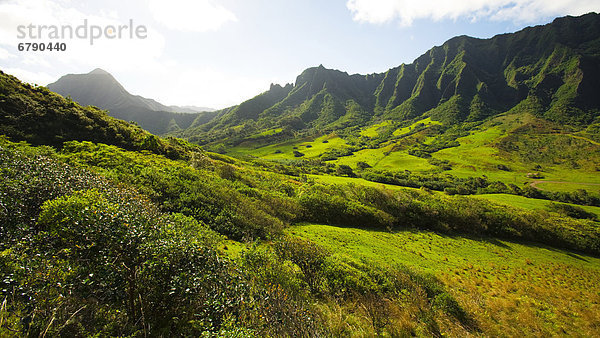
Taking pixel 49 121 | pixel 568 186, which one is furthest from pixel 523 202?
pixel 49 121

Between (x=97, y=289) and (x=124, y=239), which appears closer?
(x=97, y=289)

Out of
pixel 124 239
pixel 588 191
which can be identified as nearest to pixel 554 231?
pixel 124 239

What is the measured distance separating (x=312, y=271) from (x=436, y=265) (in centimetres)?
2815

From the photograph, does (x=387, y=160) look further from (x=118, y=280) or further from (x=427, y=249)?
(x=118, y=280)

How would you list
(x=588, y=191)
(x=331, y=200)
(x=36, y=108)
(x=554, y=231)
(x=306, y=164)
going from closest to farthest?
(x=36, y=108) < (x=331, y=200) < (x=554, y=231) < (x=588, y=191) < (x=306, y=164)

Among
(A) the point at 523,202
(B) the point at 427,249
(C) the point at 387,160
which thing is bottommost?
(A) the point at 523,202

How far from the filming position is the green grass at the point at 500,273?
2072 centimetres

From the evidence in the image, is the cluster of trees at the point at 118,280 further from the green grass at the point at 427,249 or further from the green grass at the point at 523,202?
the green grass at the point at 523,202

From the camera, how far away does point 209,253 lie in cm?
898

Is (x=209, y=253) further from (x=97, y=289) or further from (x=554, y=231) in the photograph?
(x=554, y=231)

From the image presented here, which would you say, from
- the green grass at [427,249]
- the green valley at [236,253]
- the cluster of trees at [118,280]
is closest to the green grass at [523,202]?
the green valley at [236,253]

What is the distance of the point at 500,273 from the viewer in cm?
3494

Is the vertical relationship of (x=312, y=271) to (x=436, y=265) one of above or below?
above

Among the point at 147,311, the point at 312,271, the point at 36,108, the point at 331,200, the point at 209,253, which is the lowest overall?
the point at 331,200
